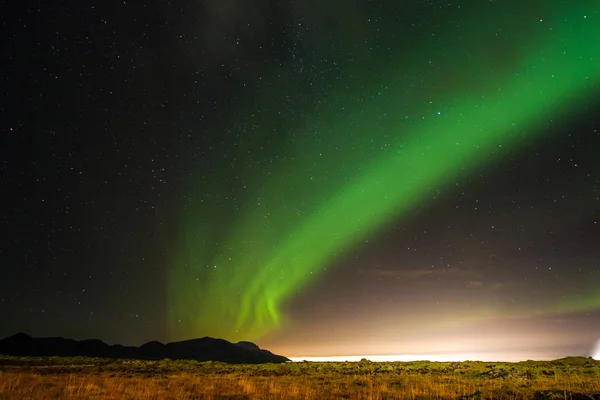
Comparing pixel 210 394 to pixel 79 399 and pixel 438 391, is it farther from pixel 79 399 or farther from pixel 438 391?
pixel 438 391

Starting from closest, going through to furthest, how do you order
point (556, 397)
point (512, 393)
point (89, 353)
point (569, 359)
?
1. point (556, 397)
2. point (512, 393)
3. point (569, 359)
4. point (89, 353)

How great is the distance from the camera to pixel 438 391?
54.6 ft

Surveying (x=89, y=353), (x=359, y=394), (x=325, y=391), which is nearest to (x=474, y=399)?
(x=359, y=394)

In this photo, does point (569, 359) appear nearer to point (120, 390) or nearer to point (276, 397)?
point (276, 397)

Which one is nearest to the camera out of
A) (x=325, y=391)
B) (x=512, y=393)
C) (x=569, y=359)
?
(x=512, y=393)

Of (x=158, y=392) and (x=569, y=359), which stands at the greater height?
(x=569, y=359)

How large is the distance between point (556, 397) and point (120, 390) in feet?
52.0

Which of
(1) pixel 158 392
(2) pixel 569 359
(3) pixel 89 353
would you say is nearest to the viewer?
(1) pixel 158 392

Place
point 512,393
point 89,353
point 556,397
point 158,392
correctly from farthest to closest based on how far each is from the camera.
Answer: point 89,353
point 158,392
point 512,393
point 556,397

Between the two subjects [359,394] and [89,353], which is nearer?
[359,394]

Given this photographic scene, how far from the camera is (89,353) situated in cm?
19962

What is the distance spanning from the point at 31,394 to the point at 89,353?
214 meters

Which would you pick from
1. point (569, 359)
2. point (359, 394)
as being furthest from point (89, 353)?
point (359, 394)

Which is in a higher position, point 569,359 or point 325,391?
point 569,359
